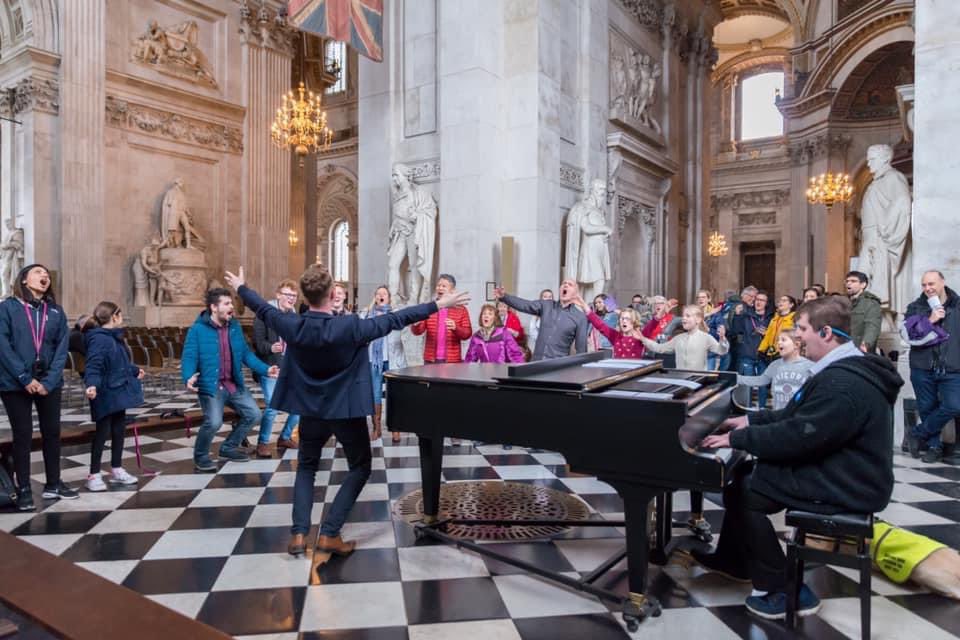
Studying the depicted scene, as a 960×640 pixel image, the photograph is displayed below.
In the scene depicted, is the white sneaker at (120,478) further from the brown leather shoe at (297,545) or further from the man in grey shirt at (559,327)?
the man in grey shirt at (559,327)

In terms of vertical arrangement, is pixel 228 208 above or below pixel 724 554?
above

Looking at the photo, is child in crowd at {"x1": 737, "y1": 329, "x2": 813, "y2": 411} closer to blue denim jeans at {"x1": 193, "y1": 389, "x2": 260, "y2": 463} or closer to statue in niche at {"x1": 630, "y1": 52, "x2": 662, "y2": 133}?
blue denim jeans at {"x1": 193, "y1": 389, "x2": 260, "y2": 463}

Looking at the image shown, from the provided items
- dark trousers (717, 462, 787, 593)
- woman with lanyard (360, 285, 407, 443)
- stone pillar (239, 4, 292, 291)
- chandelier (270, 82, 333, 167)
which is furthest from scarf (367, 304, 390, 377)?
stone pillar (239, 4, 292, 291)

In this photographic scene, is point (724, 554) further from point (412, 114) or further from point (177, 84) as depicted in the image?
point (177, 84)

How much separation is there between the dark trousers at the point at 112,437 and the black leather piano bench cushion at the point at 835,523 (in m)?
4.61

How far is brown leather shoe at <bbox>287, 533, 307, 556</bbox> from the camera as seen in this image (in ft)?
11.9

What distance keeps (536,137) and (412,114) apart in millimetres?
2181

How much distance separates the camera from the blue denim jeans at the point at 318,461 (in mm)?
3604

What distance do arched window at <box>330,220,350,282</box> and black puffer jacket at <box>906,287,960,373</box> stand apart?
26.1 meters

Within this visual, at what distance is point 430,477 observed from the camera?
4.01 m

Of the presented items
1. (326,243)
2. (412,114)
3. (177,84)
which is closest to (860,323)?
(412,114)

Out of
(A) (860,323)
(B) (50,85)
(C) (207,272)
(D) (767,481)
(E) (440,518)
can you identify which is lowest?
(E) (440,518)

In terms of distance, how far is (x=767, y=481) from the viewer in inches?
113

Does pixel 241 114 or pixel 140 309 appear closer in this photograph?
pixel 140 309
